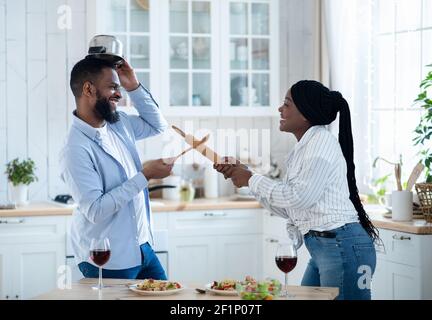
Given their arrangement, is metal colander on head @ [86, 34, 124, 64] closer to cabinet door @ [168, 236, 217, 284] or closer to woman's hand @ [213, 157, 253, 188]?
woman's hand @ [213, 157, 253, 188]

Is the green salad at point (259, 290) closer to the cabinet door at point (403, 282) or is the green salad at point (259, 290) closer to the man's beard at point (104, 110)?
the man's beard at point (104, 110)

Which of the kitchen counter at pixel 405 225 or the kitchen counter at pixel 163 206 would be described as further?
the kitchen counter at pixel 163 206

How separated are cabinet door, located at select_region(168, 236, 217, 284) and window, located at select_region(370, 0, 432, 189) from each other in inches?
48.6

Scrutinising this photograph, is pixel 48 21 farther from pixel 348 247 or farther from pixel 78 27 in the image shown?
pixel 348 247

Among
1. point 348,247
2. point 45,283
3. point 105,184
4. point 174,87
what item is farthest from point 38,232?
point 348,247

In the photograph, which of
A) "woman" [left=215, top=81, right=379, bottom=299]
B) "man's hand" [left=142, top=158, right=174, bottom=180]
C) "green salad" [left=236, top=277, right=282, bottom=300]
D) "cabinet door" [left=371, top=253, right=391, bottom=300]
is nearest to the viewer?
"green salad" [left=236, top=277, right=282, bottom=300]

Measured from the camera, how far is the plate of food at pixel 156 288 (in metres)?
2.68

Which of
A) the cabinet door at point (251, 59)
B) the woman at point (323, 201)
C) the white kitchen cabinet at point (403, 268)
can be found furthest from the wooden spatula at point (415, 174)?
the cabinet door at point (251, 59)

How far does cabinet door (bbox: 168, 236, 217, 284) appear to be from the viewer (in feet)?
16.9

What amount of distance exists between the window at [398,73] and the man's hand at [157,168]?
183 cm

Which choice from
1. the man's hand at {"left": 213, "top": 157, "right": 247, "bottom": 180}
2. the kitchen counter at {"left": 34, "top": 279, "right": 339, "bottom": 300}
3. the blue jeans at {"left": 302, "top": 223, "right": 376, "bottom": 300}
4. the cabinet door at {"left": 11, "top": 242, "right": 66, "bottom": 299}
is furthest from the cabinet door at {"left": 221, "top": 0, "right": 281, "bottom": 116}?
the kitchen counter at {"left": 34, "top": 279, "right": 339, "bottom": 300}

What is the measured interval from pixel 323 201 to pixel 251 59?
255 centimetres

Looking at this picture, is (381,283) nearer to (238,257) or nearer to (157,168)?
(238,257)
